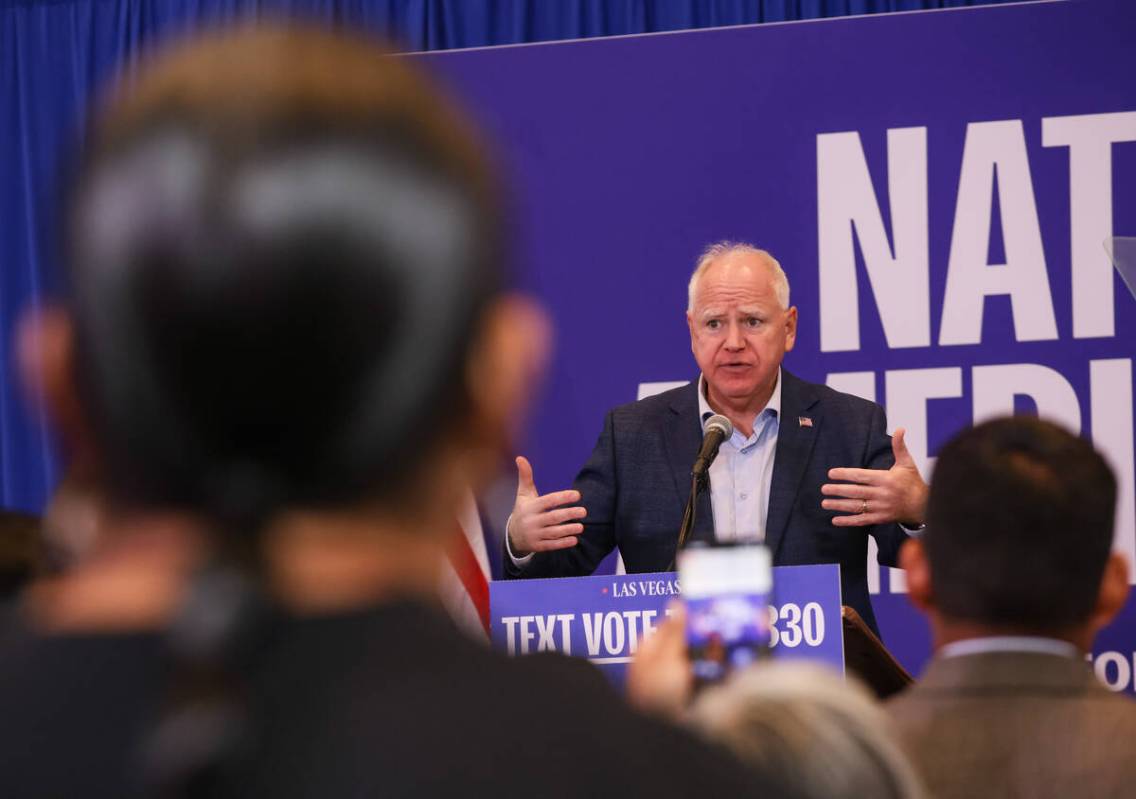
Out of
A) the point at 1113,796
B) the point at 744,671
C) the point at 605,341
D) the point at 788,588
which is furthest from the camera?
the point at 605,341

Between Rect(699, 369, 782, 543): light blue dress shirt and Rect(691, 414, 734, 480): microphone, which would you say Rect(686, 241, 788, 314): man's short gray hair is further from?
Rect(691, 414, 734, 480): microphone

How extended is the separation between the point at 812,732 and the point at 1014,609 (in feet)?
2.69

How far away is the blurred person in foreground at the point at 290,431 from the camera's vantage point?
544 millimetres

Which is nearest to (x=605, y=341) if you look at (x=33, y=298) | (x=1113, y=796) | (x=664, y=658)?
(x=33, y=298)

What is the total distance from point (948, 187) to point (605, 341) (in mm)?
1298

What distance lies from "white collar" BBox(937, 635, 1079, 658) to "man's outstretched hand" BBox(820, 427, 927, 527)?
244cm

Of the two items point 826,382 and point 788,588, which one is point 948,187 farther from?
point 788,588

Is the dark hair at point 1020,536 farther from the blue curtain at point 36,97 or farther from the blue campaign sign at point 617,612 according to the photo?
the blue curtain at point 36,97

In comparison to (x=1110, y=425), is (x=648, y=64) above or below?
above

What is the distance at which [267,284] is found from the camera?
543 millimetres

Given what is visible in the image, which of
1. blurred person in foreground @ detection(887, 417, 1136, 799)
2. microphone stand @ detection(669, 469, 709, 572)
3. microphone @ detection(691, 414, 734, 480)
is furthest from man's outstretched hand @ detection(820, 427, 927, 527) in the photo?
blurred person in foreground @ detection(887, 417, 1136, 799)

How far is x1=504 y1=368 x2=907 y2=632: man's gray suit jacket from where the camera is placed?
4.25 meters

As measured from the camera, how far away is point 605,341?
530 centimetres

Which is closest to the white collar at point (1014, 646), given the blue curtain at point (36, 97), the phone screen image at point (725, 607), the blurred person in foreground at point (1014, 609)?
the blurred person in foreground at point (1014, 609)
